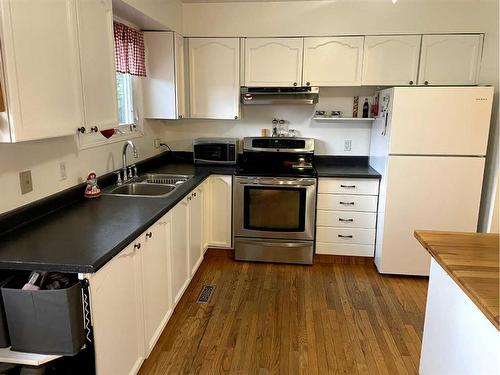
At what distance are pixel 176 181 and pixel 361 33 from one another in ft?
6.97

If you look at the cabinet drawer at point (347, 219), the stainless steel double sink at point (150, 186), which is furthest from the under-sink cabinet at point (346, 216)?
the stainless steel double sink at point (150, 186)

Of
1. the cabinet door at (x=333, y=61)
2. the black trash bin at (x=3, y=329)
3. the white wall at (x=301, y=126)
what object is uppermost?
the cabinet door at (x=333, y=61)

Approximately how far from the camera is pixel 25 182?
6.37 ft

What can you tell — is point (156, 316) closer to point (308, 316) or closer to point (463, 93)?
point (308, 316)

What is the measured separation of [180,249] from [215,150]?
1365 mm

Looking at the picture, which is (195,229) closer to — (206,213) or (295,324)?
(206,213)

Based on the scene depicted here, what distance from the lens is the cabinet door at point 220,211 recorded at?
3566 millimetres

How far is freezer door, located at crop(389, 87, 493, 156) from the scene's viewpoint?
2.99 metres

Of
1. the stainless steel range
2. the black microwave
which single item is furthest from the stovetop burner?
the black microwave

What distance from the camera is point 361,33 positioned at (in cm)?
344

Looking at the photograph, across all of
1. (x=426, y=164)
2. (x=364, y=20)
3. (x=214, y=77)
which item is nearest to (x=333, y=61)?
(x=364, y=20)

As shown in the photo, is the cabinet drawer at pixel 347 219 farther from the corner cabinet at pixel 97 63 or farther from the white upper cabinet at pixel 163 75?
the corner cabinet at pixel 97 63

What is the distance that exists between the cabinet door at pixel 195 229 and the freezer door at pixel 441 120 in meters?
1.68

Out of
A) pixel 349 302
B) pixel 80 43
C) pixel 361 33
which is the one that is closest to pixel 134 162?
pixel 80 43
